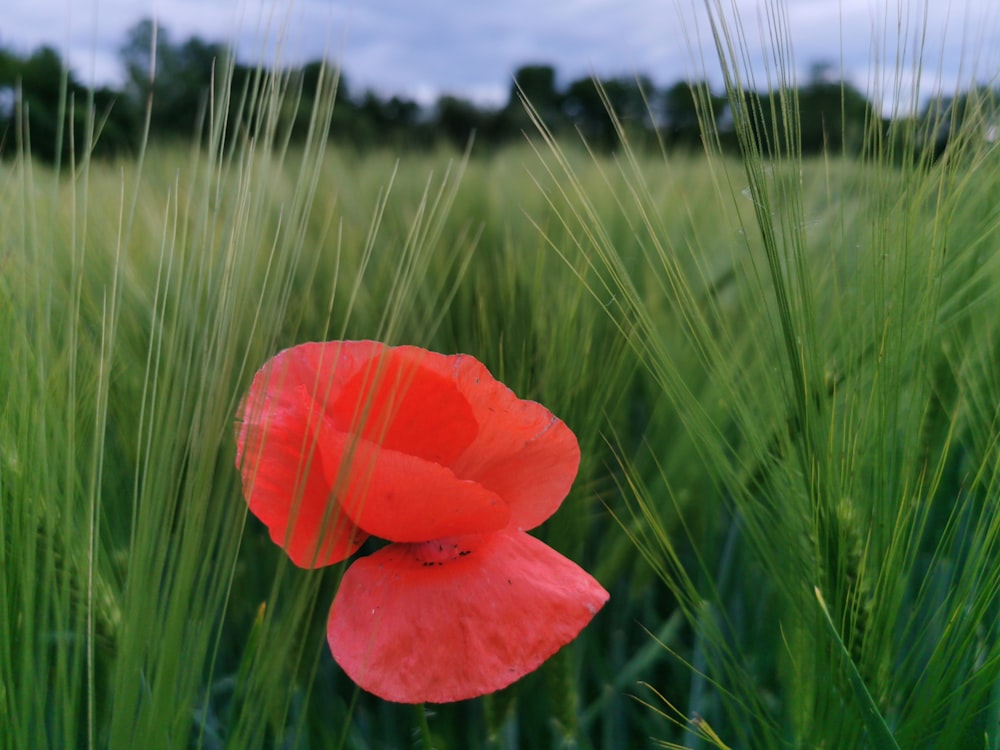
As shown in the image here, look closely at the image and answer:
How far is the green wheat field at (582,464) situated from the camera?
244 millimetres

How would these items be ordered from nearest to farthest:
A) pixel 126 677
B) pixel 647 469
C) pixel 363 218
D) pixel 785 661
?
pixel 126 677, pixel 785 661, pixel 647 469, pixel 363 218

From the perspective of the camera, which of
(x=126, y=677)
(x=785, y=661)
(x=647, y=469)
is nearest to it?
(x=126, y=677)

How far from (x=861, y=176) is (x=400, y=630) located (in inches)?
12.0

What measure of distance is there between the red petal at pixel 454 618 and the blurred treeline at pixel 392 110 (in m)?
0.14

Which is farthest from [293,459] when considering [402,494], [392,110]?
[392,110]

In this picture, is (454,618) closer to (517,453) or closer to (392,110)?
(517,453)

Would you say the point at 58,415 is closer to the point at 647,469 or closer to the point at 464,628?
the point at 464,628

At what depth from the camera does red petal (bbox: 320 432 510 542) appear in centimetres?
24

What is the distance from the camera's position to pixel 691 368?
53cm

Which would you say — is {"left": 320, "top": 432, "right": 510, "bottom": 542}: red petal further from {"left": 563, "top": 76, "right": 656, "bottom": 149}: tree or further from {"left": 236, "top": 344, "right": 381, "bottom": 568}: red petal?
{"left": 563, "top": 76, "right": 656, "bottom": 149}: tree

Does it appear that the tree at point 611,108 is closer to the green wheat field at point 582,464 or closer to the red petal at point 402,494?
the green wheat field at point 582,464

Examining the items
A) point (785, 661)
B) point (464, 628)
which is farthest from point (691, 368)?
point (464, 628)

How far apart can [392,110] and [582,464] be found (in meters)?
6.22

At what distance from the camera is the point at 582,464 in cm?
41
